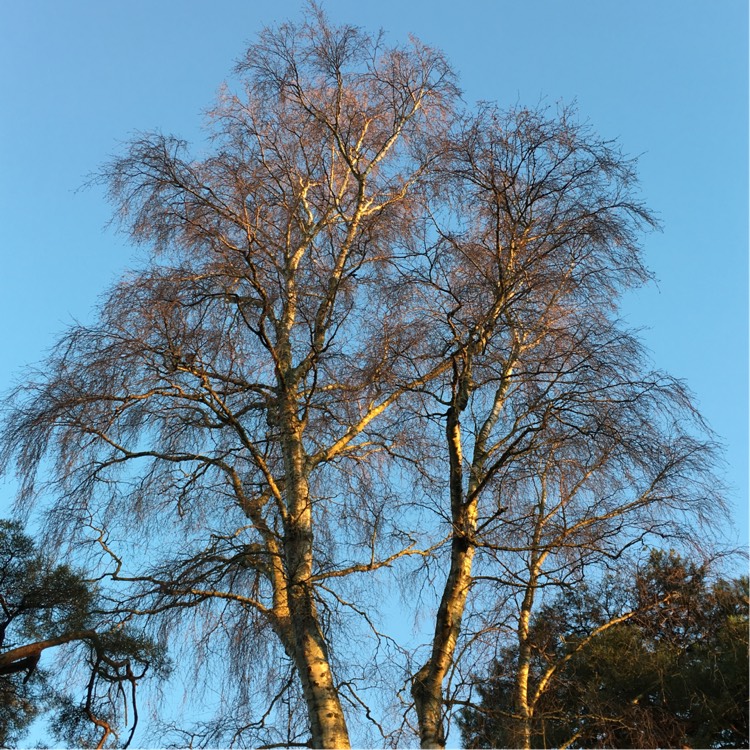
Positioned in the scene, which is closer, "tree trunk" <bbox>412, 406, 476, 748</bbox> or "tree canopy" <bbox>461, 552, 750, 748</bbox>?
"tree trunk" <bbox>412, 406, 476, 748</bbox>

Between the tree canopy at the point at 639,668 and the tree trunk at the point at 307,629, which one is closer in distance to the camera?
the tree trunk at the point at 307,629

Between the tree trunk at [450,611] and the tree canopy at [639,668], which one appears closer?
the tree trunk at [450,611]

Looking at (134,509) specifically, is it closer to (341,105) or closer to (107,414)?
(107,414)

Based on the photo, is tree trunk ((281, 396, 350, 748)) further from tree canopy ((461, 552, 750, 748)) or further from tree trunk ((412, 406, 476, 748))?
tree canopy ((461, 552, 750, 748))

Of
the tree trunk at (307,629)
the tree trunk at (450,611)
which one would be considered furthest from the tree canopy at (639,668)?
the tree trunk at (307,629)

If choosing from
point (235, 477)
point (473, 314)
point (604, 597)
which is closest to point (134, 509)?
point (235, 477)

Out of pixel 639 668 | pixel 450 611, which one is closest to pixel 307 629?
pixel 450 611

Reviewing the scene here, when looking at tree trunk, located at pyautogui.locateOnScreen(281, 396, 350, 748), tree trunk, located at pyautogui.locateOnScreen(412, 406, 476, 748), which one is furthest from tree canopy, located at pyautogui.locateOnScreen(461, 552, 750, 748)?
tree trunk, located at pyautogui.locateOnScreen(281, 396, 350, 748)

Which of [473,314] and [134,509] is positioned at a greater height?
[473,314]

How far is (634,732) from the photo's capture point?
6.42m

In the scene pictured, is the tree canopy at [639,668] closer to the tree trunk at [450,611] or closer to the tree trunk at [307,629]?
the tree trunk at [450,611]

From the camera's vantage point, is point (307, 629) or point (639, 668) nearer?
point (307, 629)

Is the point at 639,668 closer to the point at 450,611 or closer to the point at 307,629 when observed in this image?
the point at 450,611

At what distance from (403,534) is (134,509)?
85.2 inches
